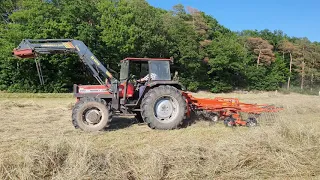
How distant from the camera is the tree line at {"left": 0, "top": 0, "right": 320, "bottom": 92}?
25984 millimetres

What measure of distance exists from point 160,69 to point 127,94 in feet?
3.88

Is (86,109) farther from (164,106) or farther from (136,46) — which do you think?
(136,46)

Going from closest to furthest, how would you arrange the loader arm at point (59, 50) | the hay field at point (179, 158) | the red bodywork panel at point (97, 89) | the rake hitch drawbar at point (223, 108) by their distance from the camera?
1. the hay field at point (179, 158)
2. the loader arm at point (59, 50)
3. the red bodywork panel at point (97, 89)
4. the rake hitch drawbar at point (223, 108)

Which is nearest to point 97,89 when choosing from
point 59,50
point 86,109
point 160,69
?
point 86,109

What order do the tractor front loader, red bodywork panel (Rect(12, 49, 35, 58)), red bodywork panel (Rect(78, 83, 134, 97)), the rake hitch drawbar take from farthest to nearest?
1. the rake hitch drawbar
2. red bodywork panel (Rect(78, 83, 134, 97))
3. red bodywork panel (Rect(12, 49, 35, 58))
4. the tractor front loader

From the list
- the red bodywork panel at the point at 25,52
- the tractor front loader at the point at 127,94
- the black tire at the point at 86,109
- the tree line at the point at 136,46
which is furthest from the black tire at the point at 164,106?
the tree line at the point at 136,46

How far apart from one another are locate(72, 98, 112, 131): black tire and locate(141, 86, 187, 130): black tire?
101 centimetres

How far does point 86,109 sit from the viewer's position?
8.14 meters

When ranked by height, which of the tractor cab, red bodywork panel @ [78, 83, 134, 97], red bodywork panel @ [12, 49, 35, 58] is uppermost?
red bodywork panel @ [12, 49, 35, 58]

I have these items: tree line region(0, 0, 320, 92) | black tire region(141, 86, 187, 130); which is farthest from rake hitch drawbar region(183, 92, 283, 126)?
tree line region(0, 0, 320, 92)

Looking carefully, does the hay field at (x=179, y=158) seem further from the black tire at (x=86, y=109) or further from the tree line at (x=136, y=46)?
the tree line at (x=136, y=46)

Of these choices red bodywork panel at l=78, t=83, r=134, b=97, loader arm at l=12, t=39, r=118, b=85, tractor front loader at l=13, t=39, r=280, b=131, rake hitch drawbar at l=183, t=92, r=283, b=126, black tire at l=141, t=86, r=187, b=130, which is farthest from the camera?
rake hitch drawbar at l=183, t=92, r=283, b=126

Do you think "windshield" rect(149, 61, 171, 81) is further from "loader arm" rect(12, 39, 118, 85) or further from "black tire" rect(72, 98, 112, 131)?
"black tire" rect(72, 98, 112, 131)

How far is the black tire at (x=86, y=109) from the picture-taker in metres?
8.02
